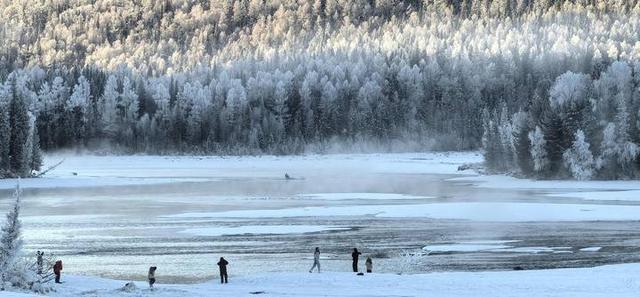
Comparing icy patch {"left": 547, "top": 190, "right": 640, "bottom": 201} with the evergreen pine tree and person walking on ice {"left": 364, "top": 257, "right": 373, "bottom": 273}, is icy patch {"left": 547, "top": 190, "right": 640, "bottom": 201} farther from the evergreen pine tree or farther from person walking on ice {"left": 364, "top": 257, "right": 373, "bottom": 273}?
the evergreen pine tree

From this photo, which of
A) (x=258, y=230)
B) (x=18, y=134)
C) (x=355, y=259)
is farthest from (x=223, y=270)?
(x=18, y=134)

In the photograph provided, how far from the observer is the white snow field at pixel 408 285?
Result: 3703 cm

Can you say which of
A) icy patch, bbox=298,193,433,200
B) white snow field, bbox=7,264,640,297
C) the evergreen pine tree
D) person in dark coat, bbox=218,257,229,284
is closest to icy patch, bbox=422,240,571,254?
white snow field, bbox=7,264,640,297

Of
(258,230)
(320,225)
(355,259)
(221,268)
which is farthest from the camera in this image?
A: (320,225)

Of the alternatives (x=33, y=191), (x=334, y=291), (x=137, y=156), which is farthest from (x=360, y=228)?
(x=137, y=156)

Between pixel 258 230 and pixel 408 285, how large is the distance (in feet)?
69.8

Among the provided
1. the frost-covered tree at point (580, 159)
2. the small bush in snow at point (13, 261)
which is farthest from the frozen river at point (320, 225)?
the small bush in snow at point (13, 261)

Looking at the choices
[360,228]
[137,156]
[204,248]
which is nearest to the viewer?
[204,248]

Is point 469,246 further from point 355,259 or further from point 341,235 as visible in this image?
point 355,259

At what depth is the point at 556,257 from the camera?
46438 mm

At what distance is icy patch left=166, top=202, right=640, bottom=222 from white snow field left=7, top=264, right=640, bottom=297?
74.7ft

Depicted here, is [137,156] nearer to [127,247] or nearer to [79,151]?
[79,151]

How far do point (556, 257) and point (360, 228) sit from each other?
1576cm

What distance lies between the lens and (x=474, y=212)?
68.1 m
